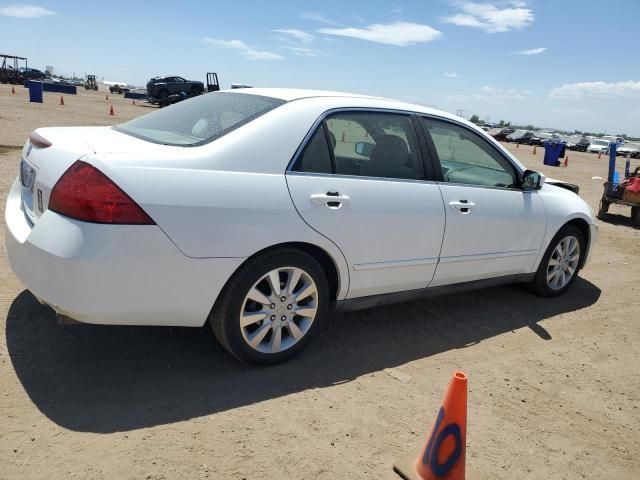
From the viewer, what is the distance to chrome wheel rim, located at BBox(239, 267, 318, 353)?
311 cm

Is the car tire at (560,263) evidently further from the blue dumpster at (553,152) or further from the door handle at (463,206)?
the blue dumpster at (553,152)

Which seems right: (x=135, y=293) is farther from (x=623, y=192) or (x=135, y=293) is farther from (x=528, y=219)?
(x=623, y=192)

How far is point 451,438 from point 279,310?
1248 millimetres

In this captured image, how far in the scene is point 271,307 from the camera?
3.17m

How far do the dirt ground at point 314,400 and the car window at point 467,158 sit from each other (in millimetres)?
1187

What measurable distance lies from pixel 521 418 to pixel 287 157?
2.04m

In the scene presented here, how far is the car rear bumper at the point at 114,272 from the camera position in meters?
2.59

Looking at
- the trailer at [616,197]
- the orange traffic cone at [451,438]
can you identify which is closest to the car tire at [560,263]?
the orange traffic cone at [451,438]

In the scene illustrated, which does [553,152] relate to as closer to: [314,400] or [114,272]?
[314,400]

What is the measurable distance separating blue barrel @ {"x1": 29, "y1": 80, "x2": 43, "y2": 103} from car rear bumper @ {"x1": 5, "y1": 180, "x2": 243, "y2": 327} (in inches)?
1158

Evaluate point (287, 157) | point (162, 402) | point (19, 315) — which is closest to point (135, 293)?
point (162, 402)

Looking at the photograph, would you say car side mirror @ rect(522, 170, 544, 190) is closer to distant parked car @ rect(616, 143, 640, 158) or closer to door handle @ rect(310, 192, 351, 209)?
door handle @ rect(310, 192, 351, 209)

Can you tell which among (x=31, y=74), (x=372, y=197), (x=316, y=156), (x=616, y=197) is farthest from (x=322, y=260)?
(x=31, y=74)

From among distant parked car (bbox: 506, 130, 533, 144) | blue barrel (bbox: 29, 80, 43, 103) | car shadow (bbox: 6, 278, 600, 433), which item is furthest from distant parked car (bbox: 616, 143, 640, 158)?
car shadow (bbox: 6, 278, 600, 433)
